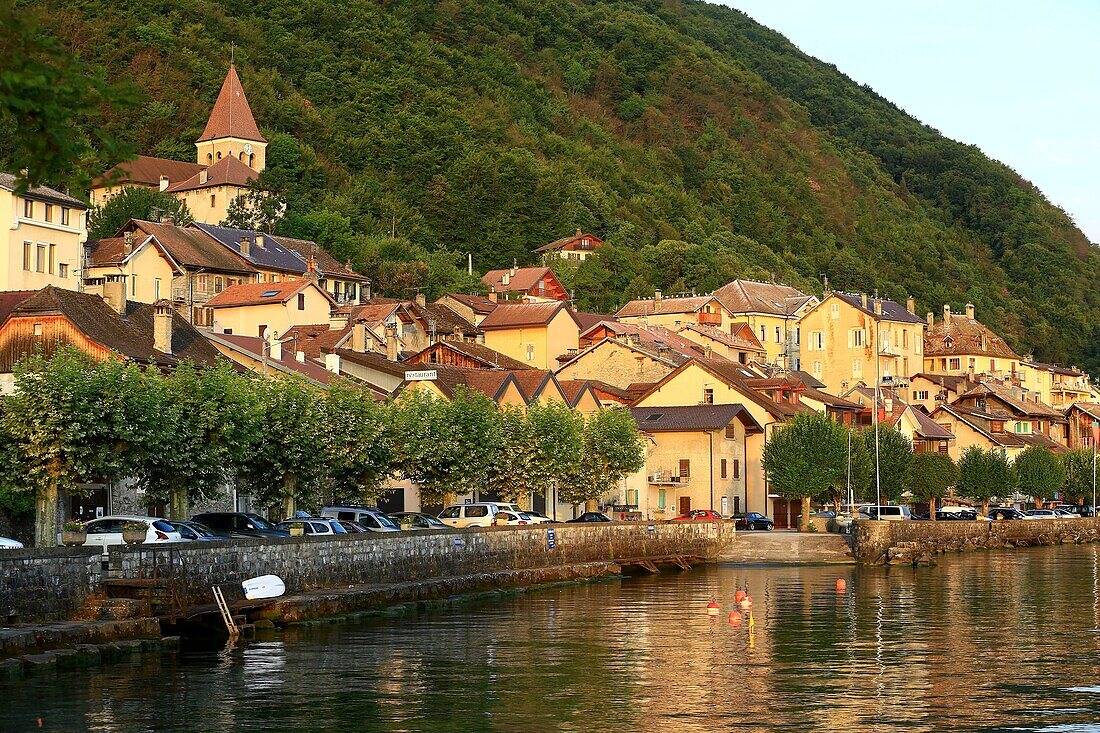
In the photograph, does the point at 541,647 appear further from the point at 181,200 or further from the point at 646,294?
the point at 646,294

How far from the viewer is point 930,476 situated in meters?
121

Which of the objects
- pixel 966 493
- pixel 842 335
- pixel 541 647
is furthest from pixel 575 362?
pixel 541 647

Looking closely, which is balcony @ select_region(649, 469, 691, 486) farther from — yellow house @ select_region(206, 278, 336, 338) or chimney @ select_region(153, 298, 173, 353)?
chimney @ select_region(153, 298, 173, 353)

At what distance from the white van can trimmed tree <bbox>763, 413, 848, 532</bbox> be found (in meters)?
4.11

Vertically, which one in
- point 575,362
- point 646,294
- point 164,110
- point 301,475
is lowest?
point 301,475

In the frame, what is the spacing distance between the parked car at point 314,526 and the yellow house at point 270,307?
51.5 m

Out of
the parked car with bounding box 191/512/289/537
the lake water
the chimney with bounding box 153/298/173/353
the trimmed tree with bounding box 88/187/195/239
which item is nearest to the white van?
the lake water

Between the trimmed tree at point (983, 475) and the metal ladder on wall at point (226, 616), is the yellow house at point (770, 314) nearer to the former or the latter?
the trimmed tree at point (983, 475)

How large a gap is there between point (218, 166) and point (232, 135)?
12.1 metres

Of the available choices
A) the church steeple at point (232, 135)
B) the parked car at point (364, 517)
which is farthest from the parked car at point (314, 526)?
the church steeple at point (232, 135)

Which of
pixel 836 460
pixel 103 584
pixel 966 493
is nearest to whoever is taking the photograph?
pixel 103 584

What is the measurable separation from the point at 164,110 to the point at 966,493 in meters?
118

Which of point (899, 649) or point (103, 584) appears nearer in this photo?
point (103, 584)

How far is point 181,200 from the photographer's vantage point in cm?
16300
